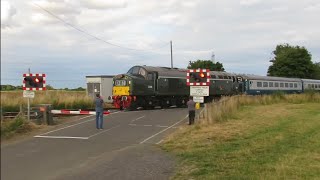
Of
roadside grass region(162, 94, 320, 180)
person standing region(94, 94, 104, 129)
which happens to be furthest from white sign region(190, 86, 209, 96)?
person standing region(94, 94, 104, 129)

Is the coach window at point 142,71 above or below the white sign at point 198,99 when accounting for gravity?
above

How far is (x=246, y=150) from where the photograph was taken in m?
13.1

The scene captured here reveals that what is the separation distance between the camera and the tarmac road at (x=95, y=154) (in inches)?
108

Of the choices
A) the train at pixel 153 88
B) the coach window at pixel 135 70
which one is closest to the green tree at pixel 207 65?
the train at pixel 153 88

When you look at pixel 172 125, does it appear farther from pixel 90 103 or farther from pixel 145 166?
pixel 90 103

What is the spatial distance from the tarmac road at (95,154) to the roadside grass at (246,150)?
0.69 m

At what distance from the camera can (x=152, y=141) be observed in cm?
1582

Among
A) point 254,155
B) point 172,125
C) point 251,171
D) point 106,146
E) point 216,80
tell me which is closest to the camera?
point 251,171

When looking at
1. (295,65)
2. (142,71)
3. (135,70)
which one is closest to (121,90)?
(142,71)

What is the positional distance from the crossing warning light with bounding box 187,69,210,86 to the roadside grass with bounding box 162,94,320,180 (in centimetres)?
198

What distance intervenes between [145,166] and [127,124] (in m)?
10.9

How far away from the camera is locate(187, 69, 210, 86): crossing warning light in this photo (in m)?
21.5

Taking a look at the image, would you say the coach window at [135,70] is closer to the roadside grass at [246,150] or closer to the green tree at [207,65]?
the roadside grass at [246,150]

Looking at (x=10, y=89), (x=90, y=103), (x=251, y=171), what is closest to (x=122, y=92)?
(x=90, y=103)
